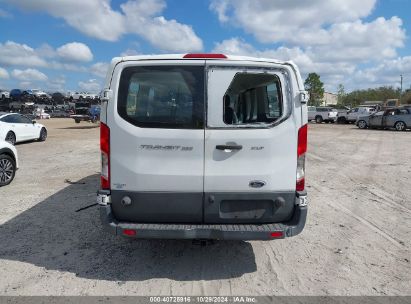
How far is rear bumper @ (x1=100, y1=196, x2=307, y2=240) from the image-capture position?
378 cm

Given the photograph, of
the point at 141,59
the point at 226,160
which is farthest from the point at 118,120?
the point at 226,160

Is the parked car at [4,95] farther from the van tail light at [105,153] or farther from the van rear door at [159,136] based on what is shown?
the van rear door at [159,136]

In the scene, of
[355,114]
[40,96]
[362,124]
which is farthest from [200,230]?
[40,96]

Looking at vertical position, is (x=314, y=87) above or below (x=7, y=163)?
above

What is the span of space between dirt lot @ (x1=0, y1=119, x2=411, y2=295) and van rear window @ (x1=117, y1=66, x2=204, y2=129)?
1.69 m

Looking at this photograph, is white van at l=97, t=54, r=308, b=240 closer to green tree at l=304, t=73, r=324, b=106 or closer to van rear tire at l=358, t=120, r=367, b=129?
van rear tire at l=358, t=120, r=367, b=129

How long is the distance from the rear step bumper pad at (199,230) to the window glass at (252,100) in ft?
3.59

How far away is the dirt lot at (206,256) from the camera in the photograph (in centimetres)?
388

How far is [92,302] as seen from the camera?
11.6 ft


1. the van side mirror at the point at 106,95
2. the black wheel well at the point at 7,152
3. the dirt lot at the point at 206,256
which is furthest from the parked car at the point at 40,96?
the van side mirror at the point at 106,95

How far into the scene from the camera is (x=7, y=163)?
8.71 metres

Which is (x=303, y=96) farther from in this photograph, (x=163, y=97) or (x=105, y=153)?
(x=105, y=153)

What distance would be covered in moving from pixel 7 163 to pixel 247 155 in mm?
7007

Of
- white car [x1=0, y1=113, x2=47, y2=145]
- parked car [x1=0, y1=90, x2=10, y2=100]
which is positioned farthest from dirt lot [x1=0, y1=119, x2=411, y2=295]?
parked car [x1=0, y1=90, x2=10, y2=100]
